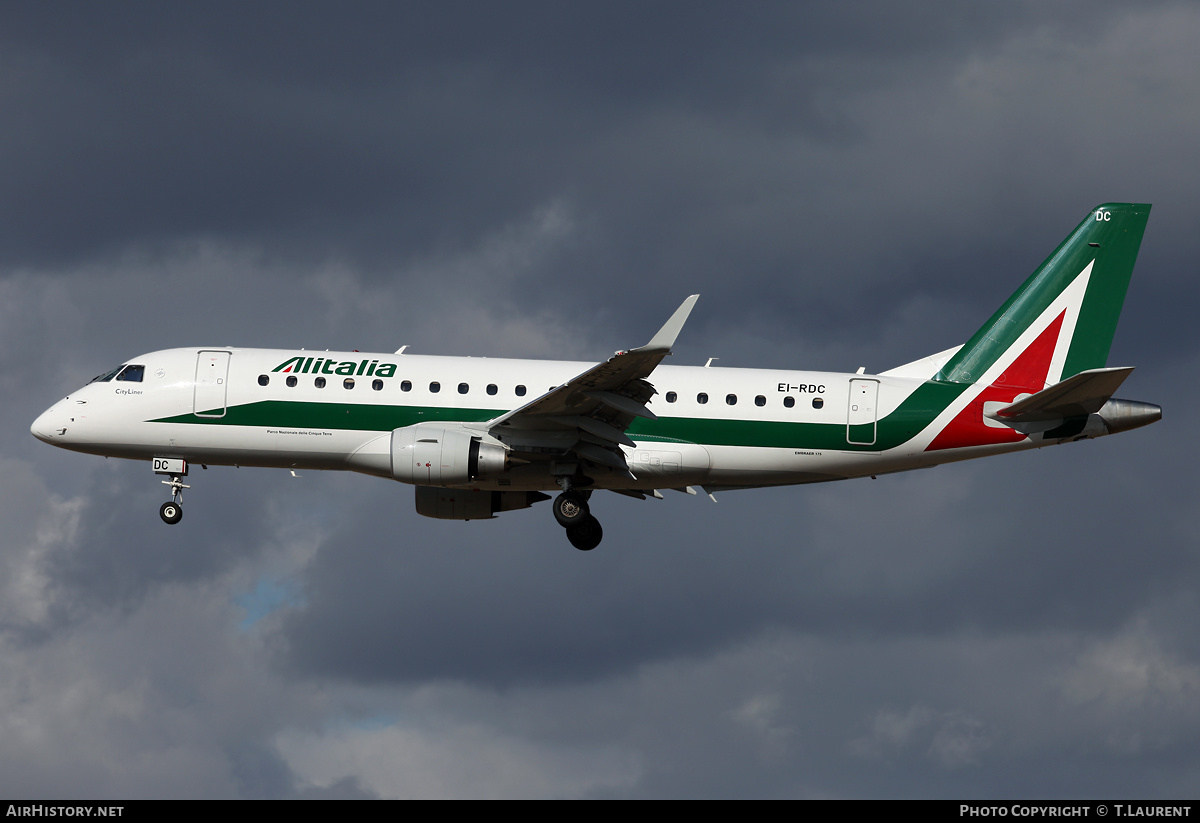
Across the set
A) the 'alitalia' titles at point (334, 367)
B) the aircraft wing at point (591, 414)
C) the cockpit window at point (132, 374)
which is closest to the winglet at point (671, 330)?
the aircraft wing at point (591, 414)

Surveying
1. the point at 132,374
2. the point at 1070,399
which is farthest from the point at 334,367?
the point at 1070,399

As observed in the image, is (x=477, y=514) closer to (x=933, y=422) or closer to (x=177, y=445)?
(x=177, y=445)

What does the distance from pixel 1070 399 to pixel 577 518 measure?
14.8m

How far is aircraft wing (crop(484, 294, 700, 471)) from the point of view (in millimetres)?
Answer: 36625

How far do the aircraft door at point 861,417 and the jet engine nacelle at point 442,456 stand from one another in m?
10.4

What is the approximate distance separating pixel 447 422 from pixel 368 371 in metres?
2.92

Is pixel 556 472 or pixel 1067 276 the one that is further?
pixel 1067 276

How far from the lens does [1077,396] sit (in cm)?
3869

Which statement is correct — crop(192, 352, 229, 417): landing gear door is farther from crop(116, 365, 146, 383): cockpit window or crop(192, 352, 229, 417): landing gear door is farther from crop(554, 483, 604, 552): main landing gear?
crop(554, 483, 604, 552): main landing gear

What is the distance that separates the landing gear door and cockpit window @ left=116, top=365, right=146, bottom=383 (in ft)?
6.19

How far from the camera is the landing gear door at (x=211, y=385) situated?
→ 40.8 metres

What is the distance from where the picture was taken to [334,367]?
1614 inches

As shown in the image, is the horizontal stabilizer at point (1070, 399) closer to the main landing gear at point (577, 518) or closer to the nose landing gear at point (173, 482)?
the main landing gear at point (577, 518)
